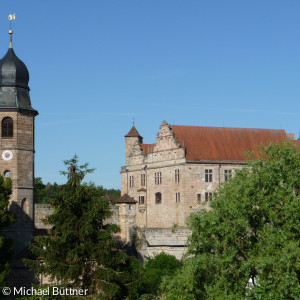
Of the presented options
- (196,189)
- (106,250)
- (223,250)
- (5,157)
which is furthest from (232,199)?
(196,189)

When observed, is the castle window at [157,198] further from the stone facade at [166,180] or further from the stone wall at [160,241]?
the stone wall at [160,241]

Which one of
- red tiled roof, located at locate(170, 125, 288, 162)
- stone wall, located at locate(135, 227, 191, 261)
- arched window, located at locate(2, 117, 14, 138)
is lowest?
stone wall, located at locate(135, 227, 191, 261)

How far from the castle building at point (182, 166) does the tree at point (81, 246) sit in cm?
2728

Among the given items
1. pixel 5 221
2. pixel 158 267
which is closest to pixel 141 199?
pixel 158 267

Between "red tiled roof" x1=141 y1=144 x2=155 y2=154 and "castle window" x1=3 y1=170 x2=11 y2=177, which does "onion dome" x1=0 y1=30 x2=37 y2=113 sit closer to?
"castle window" x1=3 y1=170 x2=11 y2=177

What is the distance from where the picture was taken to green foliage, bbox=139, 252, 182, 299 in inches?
1447

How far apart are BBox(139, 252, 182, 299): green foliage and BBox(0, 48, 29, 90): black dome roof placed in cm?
1339

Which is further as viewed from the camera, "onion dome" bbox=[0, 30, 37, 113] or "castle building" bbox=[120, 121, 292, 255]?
"castle building" bbox=[120, 121, 292, 255]

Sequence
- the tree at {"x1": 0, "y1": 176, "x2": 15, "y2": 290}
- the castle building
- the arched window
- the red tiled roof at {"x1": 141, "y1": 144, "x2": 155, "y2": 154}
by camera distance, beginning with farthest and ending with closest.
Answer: the red tiled roof at {"x1": 141, "y1": 144, "x2": 155, "y2": 154} < the castle building < the arched window < the tree at {"x1": 0, "y1": 176, "x2": 15, "y2": 290}

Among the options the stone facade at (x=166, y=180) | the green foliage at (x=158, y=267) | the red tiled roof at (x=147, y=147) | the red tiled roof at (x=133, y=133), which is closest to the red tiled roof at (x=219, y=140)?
the stone facade at (x=166, y=180)

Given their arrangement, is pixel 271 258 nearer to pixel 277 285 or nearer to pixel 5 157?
pixel 277 285

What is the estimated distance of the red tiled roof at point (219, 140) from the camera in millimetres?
56938

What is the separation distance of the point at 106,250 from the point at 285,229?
826cm

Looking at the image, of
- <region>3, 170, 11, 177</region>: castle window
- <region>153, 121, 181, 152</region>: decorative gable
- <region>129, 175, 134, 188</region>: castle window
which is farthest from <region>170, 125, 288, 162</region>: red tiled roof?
<region>3, 170, 11, 177</region>: castle window
